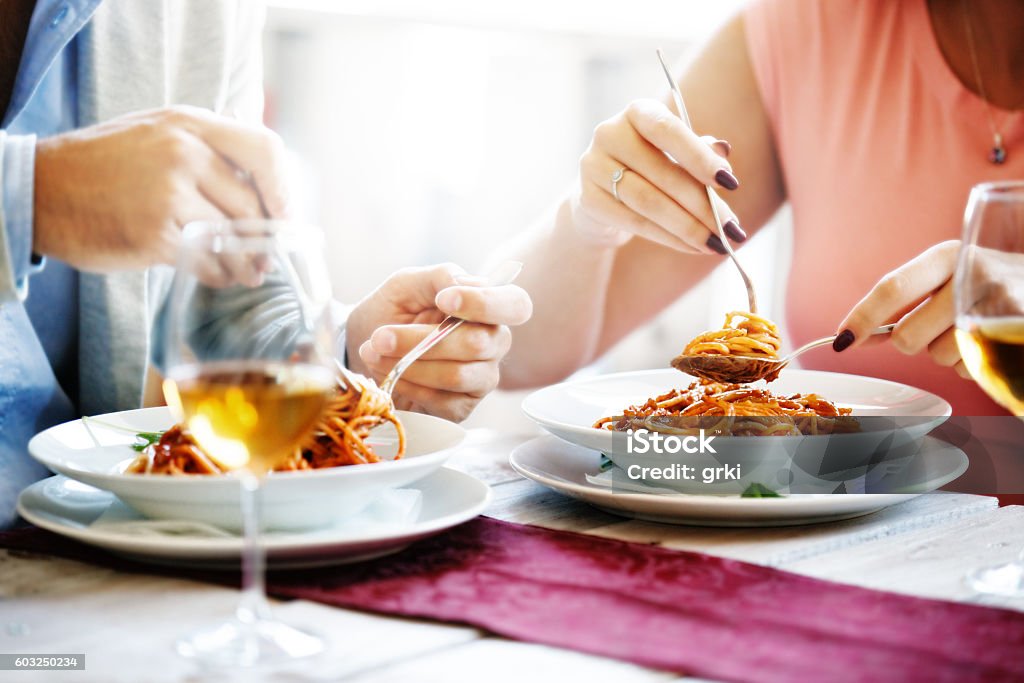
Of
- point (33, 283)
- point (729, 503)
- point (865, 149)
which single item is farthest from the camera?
point (865, 149)

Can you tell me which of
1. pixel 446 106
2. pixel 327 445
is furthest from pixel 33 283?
pixel 446 106

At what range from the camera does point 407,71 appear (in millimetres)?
3248

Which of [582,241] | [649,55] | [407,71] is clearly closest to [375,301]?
[582,241]

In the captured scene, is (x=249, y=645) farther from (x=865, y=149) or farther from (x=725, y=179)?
(x=865, y=149)

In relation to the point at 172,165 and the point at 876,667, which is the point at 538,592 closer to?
the point at 876,667

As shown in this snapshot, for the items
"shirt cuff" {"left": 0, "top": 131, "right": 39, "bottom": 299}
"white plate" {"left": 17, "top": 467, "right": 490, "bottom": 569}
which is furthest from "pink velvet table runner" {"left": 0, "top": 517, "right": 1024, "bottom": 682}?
"shirt cuff" {"left": 0, "top": 131, "right": 39, "bottom": 299}

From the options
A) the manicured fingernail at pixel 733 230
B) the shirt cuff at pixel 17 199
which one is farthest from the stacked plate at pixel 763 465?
the shirt cuff at pixel 17 199

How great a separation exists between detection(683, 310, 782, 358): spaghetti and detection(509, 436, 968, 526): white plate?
20 cm

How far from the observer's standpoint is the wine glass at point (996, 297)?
29.4 inches

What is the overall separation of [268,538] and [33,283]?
779 mm

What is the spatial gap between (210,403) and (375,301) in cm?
76

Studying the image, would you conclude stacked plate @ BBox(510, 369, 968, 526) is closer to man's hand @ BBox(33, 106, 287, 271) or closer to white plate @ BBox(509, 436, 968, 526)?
white plate @ BBox(509, 436, 968, 526)

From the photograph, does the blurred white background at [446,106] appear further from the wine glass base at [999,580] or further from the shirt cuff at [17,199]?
the wine glass base at [999,580]

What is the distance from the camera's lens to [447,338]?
126 cm
